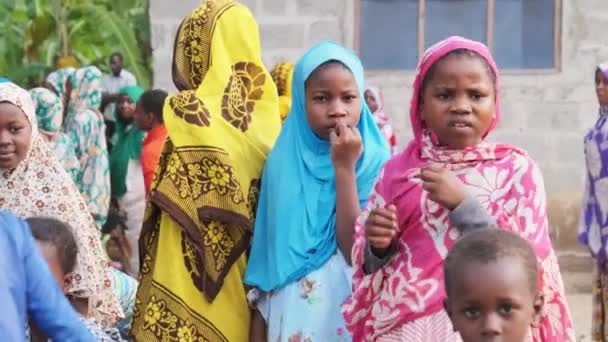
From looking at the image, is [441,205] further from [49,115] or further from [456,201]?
[49,115]

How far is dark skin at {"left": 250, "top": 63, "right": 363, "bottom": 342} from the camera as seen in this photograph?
184 inches

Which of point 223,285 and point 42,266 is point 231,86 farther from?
point 42,266

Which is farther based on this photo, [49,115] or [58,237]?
[49,115]

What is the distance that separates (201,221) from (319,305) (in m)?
0.63

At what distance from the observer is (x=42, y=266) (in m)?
3.71

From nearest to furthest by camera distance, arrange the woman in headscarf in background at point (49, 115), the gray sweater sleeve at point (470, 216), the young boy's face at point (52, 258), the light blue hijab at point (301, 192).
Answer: the gray sweater sleeve at point (470, 216) < the young boy's face at point (52, 258) < the light blue hijab at point (301, 192) < the woman in headscarf in background at point (49, 115)

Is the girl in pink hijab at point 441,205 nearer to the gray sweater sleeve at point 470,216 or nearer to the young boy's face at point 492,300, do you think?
the gray sweater sleeve at point 470,216

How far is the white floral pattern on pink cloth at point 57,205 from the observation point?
5.41 metres

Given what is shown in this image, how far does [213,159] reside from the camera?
16.6ft

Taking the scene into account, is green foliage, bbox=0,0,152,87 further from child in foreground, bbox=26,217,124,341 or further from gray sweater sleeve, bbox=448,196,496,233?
gray sweater sleeve, bbox=448,196,496,233

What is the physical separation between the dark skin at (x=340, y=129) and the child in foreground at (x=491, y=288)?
50.4 inches

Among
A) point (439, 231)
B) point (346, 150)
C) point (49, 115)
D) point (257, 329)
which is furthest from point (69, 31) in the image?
point (439, 231)

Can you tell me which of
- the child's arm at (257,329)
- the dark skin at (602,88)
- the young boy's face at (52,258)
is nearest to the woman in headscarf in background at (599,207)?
the dark skin at (602,88)


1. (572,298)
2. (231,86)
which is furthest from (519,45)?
(231,86)
